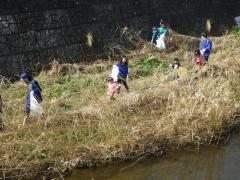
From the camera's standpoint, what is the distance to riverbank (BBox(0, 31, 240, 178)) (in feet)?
27.1

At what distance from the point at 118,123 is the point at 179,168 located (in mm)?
1480

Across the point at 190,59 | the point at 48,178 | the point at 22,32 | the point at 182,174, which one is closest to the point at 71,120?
the point at 48,178

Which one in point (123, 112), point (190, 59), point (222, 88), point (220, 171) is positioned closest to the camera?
point (220, 171)

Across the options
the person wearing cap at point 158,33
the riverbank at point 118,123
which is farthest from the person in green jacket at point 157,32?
the riverbank at point 118,123

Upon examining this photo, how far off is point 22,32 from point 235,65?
6099 mm

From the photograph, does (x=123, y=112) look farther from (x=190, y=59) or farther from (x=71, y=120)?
(x=190, y=59)

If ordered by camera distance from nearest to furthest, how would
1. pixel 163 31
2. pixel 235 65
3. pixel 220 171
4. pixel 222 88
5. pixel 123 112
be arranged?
pixel 220 171 < pixel 123 112 < pixel 222 88 < pixel 235 65 < pixel 163 31

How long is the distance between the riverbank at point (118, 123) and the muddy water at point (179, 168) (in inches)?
9.3

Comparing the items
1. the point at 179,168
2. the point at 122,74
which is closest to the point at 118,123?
the point at 179,168

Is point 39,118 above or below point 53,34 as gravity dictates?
below

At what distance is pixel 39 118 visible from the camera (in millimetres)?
9320

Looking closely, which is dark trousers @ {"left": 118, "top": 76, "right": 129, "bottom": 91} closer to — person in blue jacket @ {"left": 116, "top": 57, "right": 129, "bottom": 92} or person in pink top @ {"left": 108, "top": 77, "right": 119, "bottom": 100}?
person in blue jacket @ {"left": 116, "top": 57, "right": 129, "bottom": 92}

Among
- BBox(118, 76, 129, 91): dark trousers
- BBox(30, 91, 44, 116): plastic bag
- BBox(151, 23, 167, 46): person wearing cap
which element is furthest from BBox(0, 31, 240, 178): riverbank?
BBox(151, 23, 167, 46): person wearing cap

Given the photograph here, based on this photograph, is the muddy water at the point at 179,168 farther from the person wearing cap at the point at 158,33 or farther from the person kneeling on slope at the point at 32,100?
the person wearing cap at the point at 158,33
